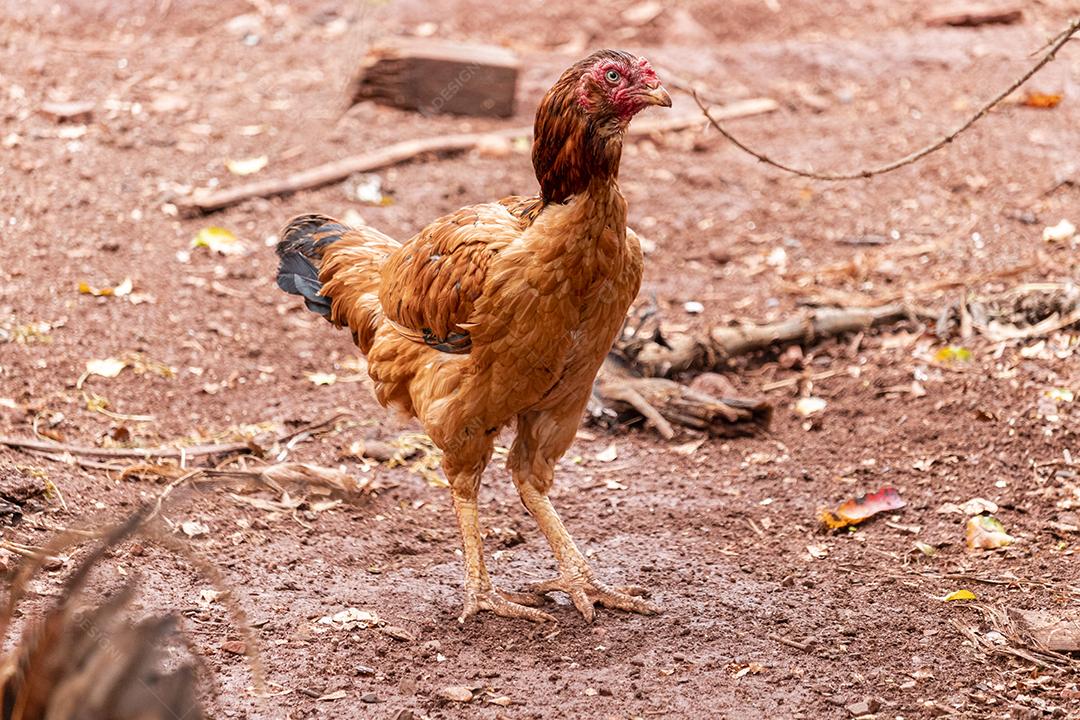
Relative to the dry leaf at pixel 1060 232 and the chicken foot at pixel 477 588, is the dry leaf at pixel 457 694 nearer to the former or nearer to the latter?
the chicken foot at pixel 477 588

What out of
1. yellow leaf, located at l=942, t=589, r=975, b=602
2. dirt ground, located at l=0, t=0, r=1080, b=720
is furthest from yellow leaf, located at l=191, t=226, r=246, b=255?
yellow leaf, located at l=942, t=589, r=975, b=602

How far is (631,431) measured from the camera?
614 cm

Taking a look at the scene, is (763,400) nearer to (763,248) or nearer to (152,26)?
(763,248)

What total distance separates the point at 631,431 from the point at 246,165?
4.08m

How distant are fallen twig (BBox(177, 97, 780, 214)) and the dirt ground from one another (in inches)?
4.2

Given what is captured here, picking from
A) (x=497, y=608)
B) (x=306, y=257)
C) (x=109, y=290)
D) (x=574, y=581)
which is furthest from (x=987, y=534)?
(x=109, y=290)

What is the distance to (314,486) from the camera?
5348 mm

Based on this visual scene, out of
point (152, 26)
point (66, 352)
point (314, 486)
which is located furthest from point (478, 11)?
point (314, 486)

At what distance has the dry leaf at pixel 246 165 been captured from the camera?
8562mm

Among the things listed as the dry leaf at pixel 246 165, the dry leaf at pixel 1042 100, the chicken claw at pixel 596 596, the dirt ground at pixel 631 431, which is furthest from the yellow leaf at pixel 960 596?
the dry leaf at pixel 1042 100

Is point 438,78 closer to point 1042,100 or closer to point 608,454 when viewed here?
point 608,454

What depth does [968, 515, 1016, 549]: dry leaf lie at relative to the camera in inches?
186

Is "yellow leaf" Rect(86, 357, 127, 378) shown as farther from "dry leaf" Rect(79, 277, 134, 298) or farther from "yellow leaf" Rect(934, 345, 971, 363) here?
"yellow leaf" Rect(934, 345, 971, 363)

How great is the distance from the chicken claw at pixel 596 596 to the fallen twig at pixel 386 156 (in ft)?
15.2
